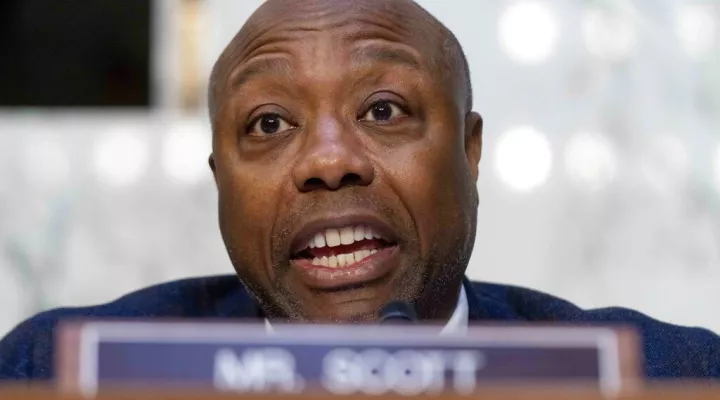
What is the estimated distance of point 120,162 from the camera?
2.02 m

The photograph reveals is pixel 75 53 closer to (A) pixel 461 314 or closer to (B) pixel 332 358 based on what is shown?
(A) pixel 461 314

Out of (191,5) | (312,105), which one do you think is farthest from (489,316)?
(191,5)

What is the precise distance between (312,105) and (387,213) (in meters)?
0.13

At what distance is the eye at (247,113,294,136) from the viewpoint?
1.12m

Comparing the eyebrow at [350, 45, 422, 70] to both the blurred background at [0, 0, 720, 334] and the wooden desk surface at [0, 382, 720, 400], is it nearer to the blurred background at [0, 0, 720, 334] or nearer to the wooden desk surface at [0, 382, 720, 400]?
the wooden desk surface at [0, 382, 720, 400]

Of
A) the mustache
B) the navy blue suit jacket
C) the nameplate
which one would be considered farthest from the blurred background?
the nameplate

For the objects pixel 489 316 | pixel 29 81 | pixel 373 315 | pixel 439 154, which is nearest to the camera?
pixel 373 315

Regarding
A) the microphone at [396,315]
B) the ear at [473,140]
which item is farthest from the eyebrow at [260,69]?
the microphone at [396,315]

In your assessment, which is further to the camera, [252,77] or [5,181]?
[5,181]

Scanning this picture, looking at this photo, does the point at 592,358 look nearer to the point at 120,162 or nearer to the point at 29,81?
Result: the point at 120,162

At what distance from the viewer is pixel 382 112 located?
44.1 inches

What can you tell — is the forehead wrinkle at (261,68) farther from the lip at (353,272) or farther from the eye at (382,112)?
the lip at (353,272)

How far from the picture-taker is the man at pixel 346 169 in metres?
1.05

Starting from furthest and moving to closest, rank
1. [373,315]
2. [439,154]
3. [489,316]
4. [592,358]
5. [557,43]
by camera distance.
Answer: [557,43], [489,316], [439,154], [373,315], [592,358]
